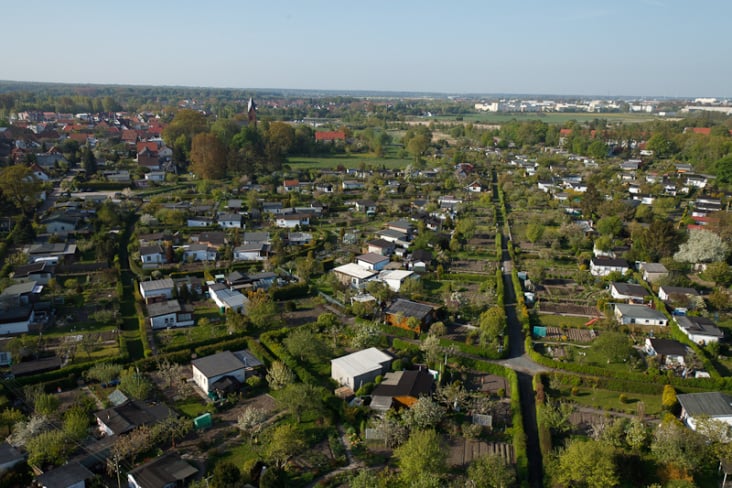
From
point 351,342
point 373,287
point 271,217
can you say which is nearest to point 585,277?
point 373,287

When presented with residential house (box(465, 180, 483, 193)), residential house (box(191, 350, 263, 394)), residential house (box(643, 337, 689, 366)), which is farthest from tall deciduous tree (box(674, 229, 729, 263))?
residential house (box(191, 350, 263, 394))

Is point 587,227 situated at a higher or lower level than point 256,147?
lower

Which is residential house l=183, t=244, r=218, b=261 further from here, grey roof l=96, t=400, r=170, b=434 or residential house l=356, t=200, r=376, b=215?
residential house l=356, t=200, r=376, b=215

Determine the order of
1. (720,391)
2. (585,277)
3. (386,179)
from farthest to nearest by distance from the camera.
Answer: (386,179) < (585,277) < (720,391)

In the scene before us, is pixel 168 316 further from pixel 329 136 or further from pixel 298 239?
pixel 329 136

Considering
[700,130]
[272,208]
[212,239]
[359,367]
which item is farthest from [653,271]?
[700,130]

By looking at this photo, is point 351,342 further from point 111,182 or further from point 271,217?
point 111,182

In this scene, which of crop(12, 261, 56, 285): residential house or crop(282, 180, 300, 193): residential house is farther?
crop(282, 180, 300, 193): residential house

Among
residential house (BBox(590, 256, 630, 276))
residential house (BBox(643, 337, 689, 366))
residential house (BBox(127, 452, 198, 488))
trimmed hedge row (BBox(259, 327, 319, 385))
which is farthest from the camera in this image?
residential house (BBox(590, 256, 630, 276))
